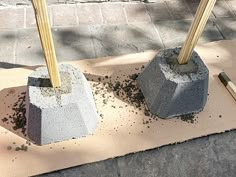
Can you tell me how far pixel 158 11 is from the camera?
2291 millimetres

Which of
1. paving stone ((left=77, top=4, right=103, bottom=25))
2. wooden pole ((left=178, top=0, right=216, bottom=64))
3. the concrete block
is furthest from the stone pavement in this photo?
wooden pole ((left=178, top=0, right=216, bottom=64))

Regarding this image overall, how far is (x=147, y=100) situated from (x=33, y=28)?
35.7 inches

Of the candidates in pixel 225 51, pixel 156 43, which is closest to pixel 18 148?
pixel 156 43

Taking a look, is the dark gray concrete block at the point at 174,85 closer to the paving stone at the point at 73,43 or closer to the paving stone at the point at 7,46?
the paving stone at the point at 73,43

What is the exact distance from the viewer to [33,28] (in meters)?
2.05

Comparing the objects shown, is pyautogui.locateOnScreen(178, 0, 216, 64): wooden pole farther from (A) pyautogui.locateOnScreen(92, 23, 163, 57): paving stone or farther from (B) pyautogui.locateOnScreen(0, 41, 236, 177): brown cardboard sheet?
(A) pyautogui.locateOnScreen(92, 23, 163, 57): paving stone

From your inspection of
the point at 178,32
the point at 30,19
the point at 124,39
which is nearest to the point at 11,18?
the point at 30,19

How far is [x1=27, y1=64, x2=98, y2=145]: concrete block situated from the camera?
1.43 meters

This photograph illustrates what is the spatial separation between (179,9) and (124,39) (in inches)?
21.6

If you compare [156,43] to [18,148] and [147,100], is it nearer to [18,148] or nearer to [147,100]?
[147,100]

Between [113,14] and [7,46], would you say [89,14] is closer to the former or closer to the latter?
[113,14]

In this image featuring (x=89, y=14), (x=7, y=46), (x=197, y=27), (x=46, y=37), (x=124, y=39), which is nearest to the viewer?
(x=46, y=37)

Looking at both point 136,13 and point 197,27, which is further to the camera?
point 136,13

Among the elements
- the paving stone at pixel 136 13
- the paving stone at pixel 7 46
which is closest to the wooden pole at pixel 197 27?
the paving stone at pixel 136 13
